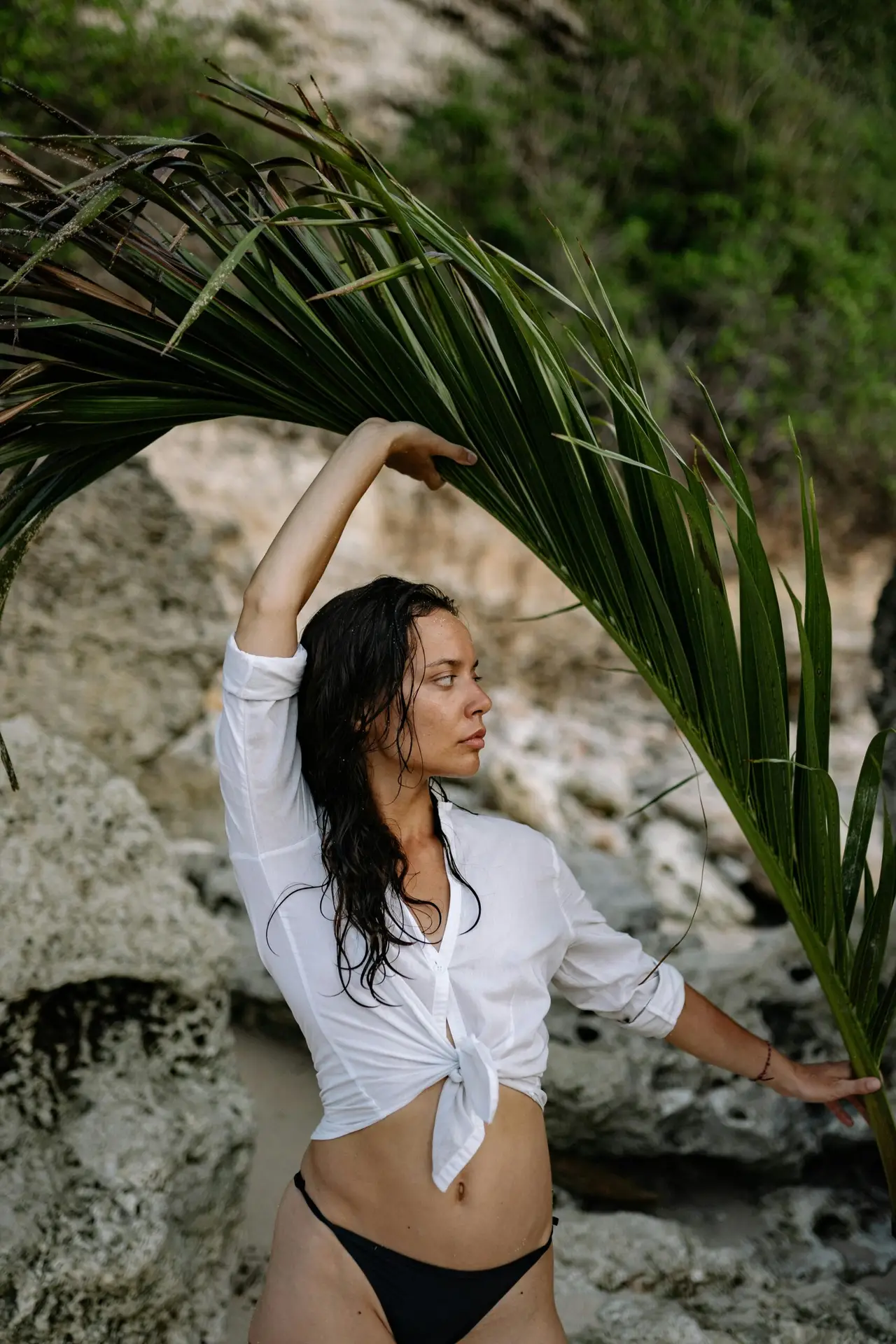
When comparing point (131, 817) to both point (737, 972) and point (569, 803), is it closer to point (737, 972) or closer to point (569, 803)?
point (737, 972)

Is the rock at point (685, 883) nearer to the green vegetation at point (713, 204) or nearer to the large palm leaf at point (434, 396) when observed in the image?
the green vegetation at point (713, 204)

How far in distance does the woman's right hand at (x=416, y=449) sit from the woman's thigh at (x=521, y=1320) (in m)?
1.15

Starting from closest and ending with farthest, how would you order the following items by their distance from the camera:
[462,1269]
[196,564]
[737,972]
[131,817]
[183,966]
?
[462,1269] < [183,966] < [131,817] < [737,972] < [196,564]

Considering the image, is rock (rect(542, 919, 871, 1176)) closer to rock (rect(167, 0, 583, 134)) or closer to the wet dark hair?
the wet dark hair

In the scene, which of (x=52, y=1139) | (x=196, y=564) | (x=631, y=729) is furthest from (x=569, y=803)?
(x=52, y=1139)

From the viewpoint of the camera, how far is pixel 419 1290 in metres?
1.56

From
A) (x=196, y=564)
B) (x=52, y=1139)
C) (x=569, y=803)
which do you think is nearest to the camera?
(x=52, y=1139)

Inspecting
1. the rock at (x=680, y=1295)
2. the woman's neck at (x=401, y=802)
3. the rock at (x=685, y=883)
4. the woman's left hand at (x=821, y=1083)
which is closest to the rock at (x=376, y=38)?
the rock at (x=685, y=883)

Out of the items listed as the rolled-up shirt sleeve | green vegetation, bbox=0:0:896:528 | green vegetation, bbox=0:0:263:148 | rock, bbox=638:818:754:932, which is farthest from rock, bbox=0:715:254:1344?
green vegetation, bbox=0:0:896:528

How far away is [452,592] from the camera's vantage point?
7.98 meters

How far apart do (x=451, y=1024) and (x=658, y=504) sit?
806 millimetres

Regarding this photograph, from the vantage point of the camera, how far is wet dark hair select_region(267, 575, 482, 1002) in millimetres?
1609

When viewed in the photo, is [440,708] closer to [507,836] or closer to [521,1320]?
[507,836]

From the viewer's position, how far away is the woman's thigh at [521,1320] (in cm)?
162
